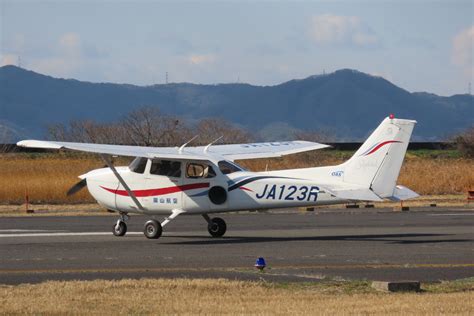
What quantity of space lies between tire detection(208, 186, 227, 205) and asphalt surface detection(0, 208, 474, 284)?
0.89 metres

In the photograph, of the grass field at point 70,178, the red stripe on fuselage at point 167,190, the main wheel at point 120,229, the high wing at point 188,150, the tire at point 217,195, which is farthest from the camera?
the grass field at point 70,178

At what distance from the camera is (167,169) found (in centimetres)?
2489

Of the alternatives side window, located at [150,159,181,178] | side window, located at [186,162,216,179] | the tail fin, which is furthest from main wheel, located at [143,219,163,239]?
the tail fin

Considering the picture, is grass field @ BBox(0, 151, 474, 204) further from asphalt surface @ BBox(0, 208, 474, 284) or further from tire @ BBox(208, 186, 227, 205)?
tire @ BBox(208, 186, 227, 205)

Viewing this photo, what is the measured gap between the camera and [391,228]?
27.4m

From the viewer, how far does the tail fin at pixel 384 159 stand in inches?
912

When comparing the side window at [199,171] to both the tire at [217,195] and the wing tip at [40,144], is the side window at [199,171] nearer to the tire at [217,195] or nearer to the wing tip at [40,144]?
the tire at [217,195]

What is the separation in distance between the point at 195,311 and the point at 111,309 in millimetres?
1076

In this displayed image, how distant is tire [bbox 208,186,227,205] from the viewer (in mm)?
24453

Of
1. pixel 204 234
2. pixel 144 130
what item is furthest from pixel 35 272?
pixel 144 130

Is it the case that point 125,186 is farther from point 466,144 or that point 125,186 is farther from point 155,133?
point 466,144

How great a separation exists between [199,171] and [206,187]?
47cm

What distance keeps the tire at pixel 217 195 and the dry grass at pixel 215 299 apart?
8.10 metres

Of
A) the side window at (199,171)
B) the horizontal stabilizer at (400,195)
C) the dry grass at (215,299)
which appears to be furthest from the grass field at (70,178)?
the dry grass at (215,299)
